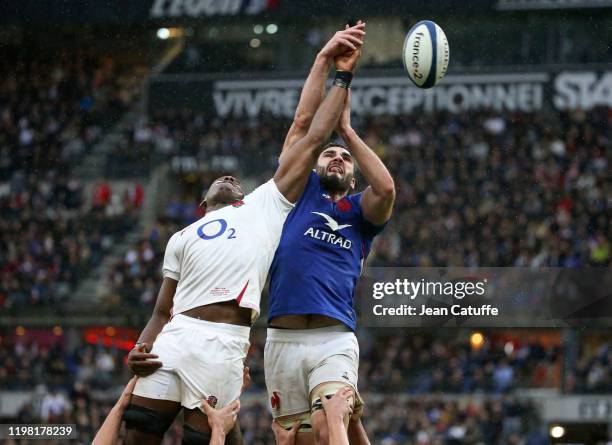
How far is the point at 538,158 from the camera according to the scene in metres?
21.9

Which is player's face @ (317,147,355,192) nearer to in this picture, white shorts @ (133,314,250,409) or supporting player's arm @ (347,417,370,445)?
white shorts @ (133,314,250,409)

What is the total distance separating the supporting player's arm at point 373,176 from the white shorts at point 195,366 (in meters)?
1.35

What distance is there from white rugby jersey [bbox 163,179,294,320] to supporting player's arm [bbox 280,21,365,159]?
0.41 metres

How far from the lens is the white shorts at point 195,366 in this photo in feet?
18.0

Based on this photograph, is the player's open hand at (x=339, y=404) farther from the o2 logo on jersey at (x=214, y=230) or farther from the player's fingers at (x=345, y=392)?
the o2 logo on jersey at (x=214, y=230)

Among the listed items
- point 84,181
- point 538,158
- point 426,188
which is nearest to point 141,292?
point 84,181

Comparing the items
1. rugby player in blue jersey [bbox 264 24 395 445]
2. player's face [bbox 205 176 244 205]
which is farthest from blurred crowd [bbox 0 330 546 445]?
player's face [bbox 205 176 244 205]

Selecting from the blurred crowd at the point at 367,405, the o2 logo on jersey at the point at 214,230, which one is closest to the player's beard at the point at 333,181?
the o2 logo on jersey at the point at 214,230

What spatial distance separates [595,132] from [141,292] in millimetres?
10325

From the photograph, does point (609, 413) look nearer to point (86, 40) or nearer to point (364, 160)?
point (364, 160)

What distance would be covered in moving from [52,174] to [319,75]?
726 inches

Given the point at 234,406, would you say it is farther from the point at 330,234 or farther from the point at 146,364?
the point at 330,234

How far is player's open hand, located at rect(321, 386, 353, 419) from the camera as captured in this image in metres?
6.00

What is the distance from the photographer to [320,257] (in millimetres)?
6441
